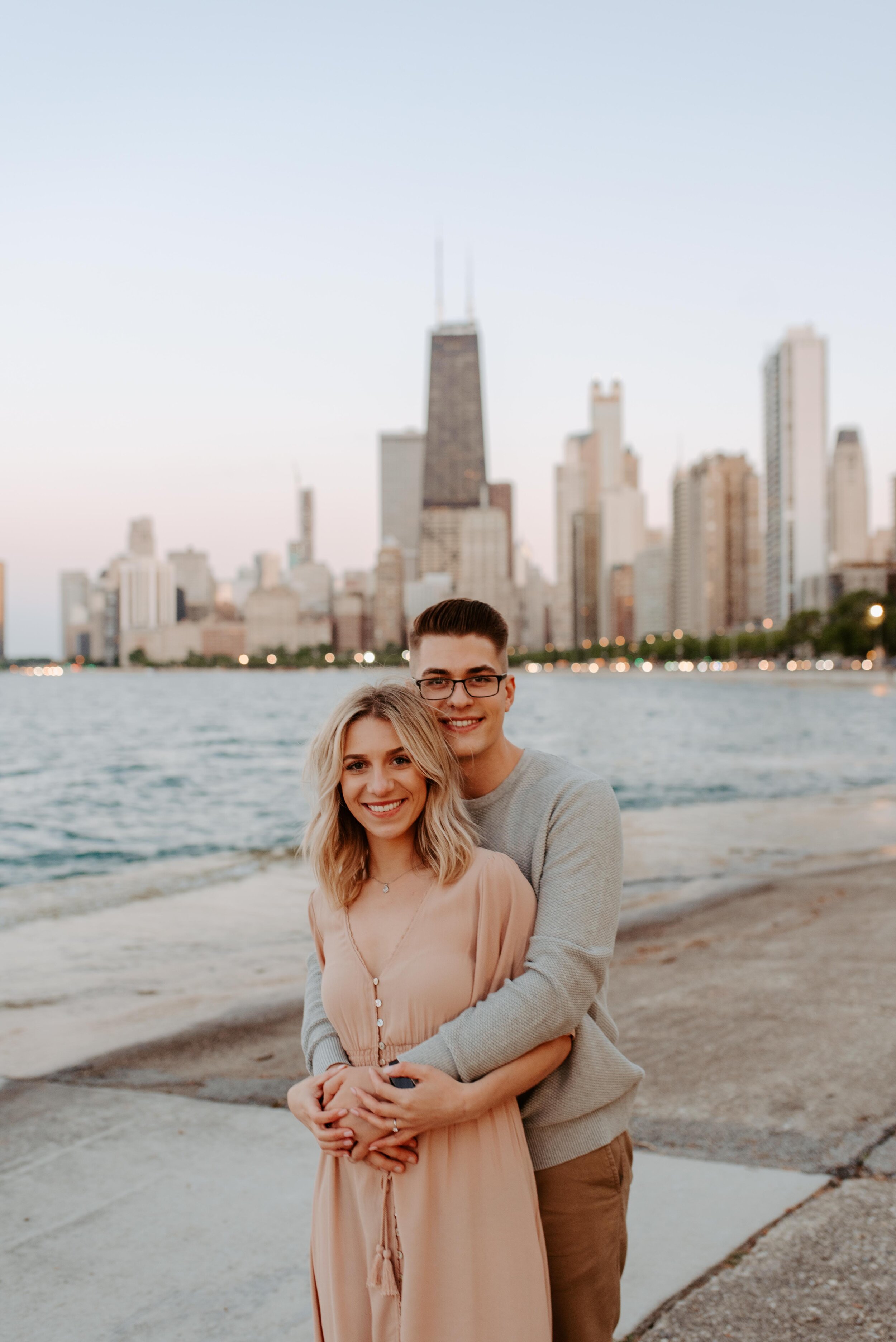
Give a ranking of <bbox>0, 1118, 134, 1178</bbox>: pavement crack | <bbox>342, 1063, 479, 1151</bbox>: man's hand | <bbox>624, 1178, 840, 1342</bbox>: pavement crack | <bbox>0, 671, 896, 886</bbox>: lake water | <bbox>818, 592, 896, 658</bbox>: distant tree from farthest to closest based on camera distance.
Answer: <bbox>818, 592, 896, 658</bbox>: distant tree < <bbox>0, 671, 896, 886</bbox>: lake water < <bbox>0, 1118, 134, 1178</bbox>: pavement crack < <bbox>624, 1178, 840, 1342</bbox>: pavement crack < <bbox>342, 1063, 479, 1151</bbox>: man's hand

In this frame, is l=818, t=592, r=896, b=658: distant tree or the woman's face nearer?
the woman's face

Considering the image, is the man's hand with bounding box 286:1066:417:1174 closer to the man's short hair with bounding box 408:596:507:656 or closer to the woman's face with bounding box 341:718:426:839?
the woman's face with bounding box 341:718:426:839

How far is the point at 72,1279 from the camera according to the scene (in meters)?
3.36

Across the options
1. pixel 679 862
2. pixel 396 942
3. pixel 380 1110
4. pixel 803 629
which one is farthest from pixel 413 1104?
pixel 803 629

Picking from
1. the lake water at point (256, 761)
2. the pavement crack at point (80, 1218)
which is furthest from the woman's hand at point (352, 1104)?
the pavement crack at point (80, 1218)

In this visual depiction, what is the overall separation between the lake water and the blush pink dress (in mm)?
595

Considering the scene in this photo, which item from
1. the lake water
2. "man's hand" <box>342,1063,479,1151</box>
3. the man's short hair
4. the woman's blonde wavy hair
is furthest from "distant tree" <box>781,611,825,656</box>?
"man's hand" <box>342,1063,479,1151</box>

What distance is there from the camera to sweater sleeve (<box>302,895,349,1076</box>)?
231 cm

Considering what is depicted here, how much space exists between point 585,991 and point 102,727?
6747cm

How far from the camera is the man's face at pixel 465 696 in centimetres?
247

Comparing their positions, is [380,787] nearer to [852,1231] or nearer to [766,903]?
[852,1231]

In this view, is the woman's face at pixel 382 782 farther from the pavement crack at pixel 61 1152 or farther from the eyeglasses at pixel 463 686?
the pavement crack at pixel 61 1152

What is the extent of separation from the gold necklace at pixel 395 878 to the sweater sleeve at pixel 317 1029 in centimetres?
17

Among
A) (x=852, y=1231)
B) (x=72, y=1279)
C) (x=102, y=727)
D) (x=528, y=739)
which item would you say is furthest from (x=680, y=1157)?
(x=102, y=727)
